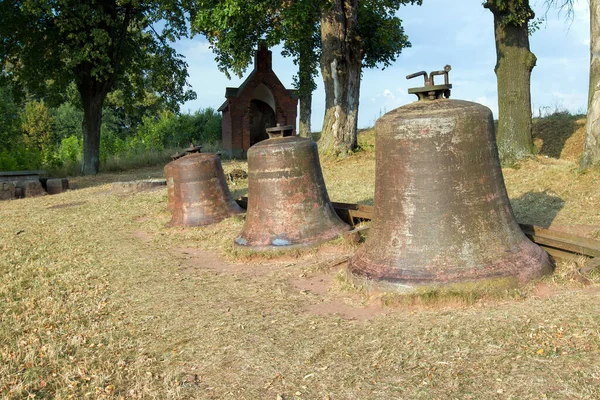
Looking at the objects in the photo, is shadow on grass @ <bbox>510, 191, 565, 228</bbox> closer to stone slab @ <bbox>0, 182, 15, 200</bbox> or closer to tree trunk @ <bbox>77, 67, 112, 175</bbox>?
stone slab @ <bbox>0, 182, 15, 200</bbox>

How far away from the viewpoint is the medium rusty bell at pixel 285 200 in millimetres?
6648

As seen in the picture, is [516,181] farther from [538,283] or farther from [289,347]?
[289,347]

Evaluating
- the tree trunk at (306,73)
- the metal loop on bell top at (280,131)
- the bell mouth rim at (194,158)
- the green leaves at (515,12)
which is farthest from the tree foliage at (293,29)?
the metal loop on bell top at (280,131)

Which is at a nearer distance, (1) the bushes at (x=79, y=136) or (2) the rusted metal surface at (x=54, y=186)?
(2) the rusted metal surface at (x=54, y=186)

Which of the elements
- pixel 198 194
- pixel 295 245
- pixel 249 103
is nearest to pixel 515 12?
pixel 198 194

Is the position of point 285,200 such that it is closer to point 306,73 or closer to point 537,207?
point 537,207

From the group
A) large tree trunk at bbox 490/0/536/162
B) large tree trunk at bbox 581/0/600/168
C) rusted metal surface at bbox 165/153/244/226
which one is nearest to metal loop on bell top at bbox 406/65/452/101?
rusted metal surface at bbox 165/153/244/226

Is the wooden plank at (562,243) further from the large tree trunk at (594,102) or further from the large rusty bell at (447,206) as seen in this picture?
the large tree trunk at (594,102)

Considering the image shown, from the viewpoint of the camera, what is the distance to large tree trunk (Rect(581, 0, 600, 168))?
9125 mm

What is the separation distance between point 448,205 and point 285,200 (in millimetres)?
2549

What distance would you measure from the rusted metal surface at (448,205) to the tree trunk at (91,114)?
18.6 m

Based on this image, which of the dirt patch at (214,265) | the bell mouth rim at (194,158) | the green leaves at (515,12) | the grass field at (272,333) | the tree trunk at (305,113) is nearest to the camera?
the grass field at (272,333)

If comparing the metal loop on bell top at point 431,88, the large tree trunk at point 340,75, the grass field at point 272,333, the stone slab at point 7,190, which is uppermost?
the large tree trunk at point 340,75

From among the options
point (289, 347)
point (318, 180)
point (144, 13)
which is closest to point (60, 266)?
point (318, 180)
